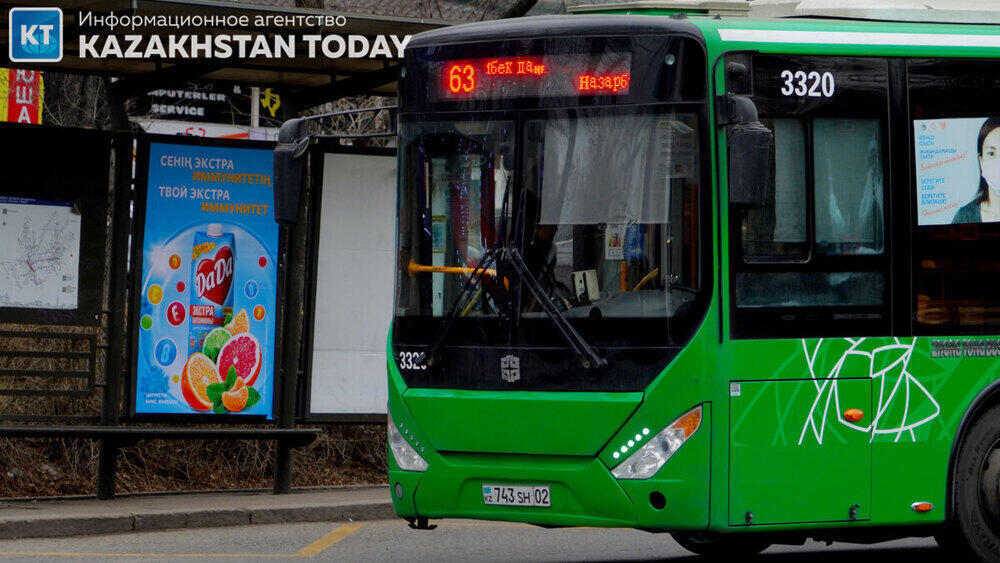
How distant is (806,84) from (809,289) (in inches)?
41.4

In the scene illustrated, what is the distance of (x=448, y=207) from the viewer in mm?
8922

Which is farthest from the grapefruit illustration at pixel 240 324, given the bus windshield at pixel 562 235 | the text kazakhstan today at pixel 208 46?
the bus windshield at pixel 562 235

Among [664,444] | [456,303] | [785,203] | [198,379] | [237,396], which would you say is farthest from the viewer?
[237,396]

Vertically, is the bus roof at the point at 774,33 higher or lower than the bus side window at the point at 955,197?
higher

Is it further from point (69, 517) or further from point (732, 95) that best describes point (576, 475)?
point (69, 517)

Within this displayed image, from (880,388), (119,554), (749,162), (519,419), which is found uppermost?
(749,162)

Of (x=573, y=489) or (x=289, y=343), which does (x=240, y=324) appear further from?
(x=573, y=489)

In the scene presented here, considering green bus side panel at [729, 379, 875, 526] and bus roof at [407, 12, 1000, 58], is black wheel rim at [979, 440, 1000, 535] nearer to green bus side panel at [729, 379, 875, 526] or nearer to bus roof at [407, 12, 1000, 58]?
green bus side panel at [729, 379, 875, 526]

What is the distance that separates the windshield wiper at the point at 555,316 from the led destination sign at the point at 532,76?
2.79 feet

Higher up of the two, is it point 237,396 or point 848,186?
point 848,186

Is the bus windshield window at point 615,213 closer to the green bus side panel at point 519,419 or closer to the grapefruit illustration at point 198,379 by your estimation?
the green bus side panel at point 519,419

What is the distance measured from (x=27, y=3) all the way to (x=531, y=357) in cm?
534

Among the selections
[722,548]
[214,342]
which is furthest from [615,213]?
[214,342]

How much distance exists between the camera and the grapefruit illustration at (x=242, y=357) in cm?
1334
